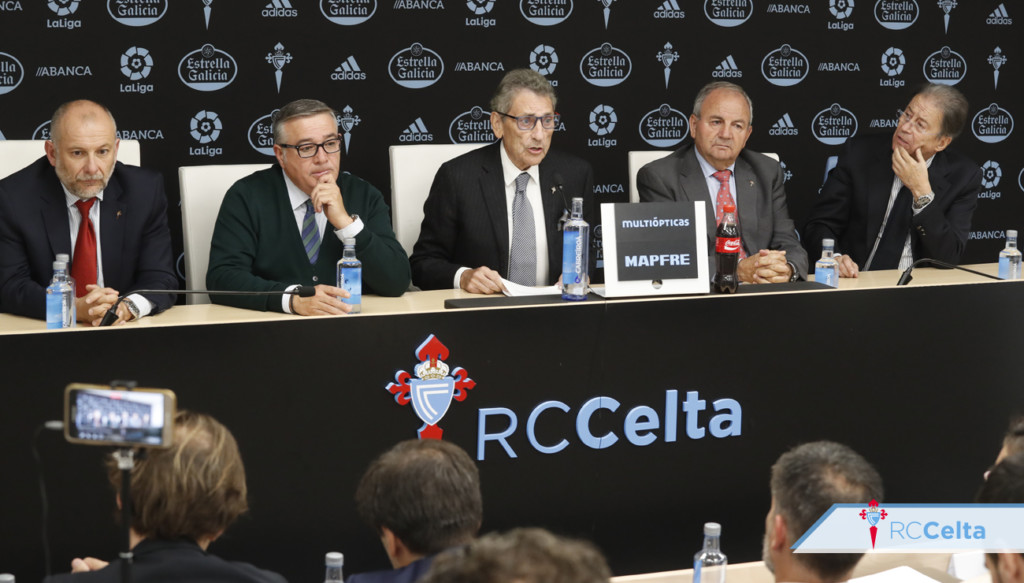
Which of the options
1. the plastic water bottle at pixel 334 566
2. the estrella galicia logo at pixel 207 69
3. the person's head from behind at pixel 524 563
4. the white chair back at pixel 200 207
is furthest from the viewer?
the estrella galicia logo at pixel 207 69

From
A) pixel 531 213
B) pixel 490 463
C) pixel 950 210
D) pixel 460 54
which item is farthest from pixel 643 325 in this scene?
pixel 460 54

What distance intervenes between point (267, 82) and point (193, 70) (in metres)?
0.30

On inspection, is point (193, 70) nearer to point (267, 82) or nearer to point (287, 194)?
point (267, 82)

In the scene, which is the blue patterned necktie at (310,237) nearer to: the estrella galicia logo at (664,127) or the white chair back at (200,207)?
the white chair back at (200,207)

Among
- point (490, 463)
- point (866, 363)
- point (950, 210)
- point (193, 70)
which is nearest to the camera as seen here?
point (490, 463)

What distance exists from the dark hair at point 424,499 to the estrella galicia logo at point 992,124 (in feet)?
15.3

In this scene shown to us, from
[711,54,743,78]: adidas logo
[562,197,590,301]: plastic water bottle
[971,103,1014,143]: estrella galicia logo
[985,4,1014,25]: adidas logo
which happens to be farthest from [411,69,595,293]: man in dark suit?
[985,4,1014,25]: adidas logo

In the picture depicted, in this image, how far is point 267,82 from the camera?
4.73 meters

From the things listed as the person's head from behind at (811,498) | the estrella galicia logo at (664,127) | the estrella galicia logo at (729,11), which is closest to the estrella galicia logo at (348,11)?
the estrella galicia logo at (664,127)

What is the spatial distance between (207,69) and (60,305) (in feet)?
7.00

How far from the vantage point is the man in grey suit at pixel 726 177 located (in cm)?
409

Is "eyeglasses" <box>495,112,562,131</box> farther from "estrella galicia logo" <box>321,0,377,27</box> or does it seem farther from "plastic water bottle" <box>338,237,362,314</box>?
"estrella galicia logo" <box>321,0,377,27</box>

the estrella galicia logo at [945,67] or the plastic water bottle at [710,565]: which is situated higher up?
the estrella galicia logo at [945,67]

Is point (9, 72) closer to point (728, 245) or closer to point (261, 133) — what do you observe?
point (261, 133)
